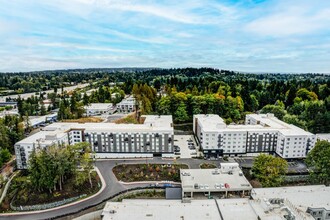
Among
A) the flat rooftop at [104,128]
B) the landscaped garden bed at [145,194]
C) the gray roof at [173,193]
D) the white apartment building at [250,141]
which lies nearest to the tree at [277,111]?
the white apartment building at [250,141]

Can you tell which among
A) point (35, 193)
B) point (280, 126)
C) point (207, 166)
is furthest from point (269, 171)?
point (35, 193)

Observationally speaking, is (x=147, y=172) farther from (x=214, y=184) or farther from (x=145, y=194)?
(x=214, y=184)

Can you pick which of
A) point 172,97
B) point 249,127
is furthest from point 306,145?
point 172,97

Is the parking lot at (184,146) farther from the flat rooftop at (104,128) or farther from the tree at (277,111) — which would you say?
the tree at (277,111)

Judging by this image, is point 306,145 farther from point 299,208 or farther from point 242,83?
point 242,83

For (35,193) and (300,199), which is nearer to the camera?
(300,199)

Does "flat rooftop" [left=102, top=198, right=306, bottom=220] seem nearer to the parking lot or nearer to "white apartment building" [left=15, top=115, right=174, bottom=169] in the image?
"white apartment building" [left=15, top=115, right=174, bottom=169]

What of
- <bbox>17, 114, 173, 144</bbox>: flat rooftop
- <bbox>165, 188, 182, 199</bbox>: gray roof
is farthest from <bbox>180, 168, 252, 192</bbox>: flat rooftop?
<bbox>17, 114, 173, 144</bbox>: flat rooftop
